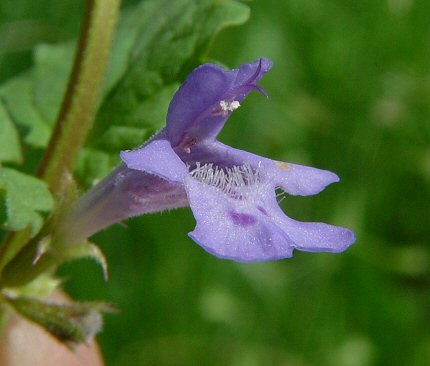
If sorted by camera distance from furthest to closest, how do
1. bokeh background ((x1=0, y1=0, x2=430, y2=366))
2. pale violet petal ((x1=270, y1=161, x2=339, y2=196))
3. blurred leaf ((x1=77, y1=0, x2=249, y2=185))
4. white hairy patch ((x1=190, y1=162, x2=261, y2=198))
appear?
1. bokeh background ((x1=0, y1=0, x2=430, y2=366))
2. blurred leaf ((x1=77, y1=0, x2=249, y2=185))
3. pale violet petal ((x1=270, y1=161, x2=339, y2=196))
4. white hairy patch ((x1=190, y1=162, x2=261, y2=198))

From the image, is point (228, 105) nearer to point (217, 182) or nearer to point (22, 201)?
point (217, 182)

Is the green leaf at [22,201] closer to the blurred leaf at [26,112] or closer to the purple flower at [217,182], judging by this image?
the purple flower at [217,182]

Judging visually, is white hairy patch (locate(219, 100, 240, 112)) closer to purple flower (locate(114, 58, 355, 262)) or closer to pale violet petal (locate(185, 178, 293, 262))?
purple flower (locate(114, 58, 355, 262))

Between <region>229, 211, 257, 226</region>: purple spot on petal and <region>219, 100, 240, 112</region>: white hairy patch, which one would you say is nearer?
<region>229, 211, 257, 226</region>: purple spot on petal

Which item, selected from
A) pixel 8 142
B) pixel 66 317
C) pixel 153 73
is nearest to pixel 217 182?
pixel 66 317

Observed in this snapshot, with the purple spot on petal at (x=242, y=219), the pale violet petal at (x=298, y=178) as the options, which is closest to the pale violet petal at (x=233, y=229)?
the purple spot on petal at (x=242, y=219)

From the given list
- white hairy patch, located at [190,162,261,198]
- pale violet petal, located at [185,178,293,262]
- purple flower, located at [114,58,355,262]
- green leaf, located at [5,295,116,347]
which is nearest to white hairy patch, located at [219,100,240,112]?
purple flower, located at [114,58,355,262]
